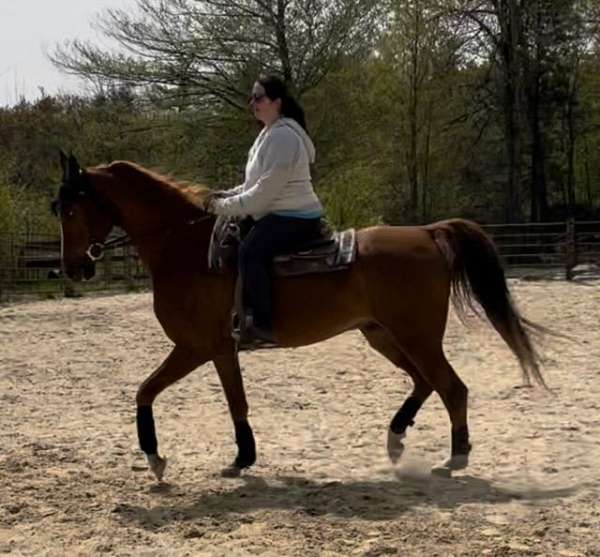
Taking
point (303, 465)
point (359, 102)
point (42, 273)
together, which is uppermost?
point (359, 102)

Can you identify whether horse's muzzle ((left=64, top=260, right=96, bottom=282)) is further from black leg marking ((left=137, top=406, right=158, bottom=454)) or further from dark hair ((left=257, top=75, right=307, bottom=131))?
dark hair ((left=257, top=75, right=307, bottom=131))

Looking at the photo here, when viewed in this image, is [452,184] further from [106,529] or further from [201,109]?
[106,529]

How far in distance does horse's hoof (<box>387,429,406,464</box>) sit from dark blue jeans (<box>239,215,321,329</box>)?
1120 millimetres

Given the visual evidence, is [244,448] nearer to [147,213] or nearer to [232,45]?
[147,213]

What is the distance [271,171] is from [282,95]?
1.63 ft

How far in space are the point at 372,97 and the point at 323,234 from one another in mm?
20893

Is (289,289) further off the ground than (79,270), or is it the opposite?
(79,270)

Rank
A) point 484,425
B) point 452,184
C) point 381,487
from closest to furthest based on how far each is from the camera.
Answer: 1. point 381,487
2. point 484,425
3. point 452,184

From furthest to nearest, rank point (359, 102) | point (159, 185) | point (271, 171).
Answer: point (359, 102) → point (159, 185) → point (271, 171)

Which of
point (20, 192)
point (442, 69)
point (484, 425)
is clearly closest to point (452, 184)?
point (442, 69)

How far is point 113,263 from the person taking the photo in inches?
884

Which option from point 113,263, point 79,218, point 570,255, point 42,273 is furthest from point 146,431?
point 113,263

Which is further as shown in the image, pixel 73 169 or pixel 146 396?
pixel 73 169

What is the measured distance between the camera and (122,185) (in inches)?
211
